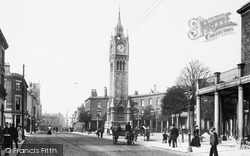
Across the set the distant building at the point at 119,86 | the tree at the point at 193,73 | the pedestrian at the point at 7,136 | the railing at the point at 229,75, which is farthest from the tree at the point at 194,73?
the distant building at the point at 119,86

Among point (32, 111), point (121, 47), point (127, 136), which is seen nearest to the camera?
point (127, 136)

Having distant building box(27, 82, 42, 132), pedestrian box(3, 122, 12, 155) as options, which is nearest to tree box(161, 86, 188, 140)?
pedestrian box(3, 122, 12, 155)

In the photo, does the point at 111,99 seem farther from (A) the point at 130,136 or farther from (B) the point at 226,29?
(B) the point at 226,29

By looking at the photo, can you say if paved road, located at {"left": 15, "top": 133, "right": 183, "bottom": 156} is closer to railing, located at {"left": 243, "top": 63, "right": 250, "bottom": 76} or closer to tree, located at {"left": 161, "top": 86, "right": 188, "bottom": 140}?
railing, located at {"left": 243, "top": 63, "right": 250, "bottom": 76}

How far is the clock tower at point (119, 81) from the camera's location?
83.2 metres

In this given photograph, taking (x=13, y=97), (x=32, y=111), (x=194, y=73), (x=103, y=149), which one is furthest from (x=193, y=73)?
(x=32, y=111)

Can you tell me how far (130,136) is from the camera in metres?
27.2

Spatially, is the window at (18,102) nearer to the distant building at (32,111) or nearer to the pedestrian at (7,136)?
the distant building at (32,111)

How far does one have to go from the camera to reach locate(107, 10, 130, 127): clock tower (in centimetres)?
8319

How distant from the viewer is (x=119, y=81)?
278 feet

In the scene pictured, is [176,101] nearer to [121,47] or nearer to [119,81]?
[119,81]

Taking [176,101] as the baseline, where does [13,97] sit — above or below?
above

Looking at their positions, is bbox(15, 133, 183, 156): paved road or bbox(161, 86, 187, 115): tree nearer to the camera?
bbox(15, 133, 183, 156): paved road

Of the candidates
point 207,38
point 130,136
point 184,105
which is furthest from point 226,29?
point 184,105
